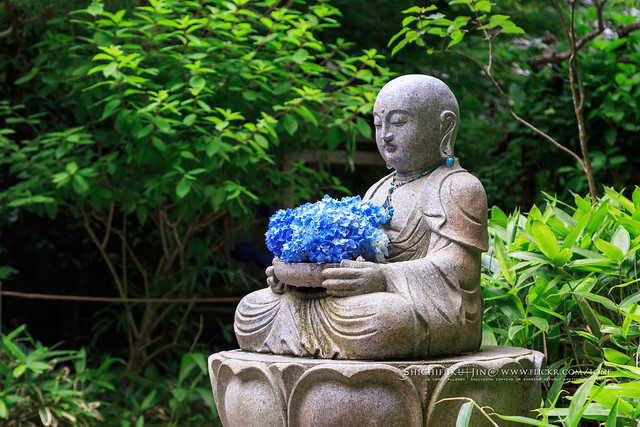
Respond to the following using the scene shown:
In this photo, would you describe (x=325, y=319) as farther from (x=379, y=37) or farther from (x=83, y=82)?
(x=379, y=37)

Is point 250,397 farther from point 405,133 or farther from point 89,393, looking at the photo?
point 89,393

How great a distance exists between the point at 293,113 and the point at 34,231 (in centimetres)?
308

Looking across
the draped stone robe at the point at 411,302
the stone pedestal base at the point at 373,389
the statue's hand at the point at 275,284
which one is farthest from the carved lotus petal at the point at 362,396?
the statue's hand at the point at 275,284

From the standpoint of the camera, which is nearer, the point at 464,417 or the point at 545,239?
the point at 464,417

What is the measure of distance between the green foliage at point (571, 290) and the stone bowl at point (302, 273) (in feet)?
3.39

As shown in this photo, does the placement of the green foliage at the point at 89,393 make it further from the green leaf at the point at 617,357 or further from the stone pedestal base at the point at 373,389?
the green leaf at the point at 617,357

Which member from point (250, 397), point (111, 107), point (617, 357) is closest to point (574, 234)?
point (617, 357)

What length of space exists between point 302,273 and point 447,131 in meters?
0.88

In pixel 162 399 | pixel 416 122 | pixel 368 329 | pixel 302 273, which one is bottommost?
pixel 162 399

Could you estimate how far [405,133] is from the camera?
3141 millimetres

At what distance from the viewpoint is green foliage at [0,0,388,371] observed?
4.59 m

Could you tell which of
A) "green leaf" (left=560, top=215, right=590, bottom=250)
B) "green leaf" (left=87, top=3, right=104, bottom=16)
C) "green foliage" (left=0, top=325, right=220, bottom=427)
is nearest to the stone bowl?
"green leaf" (left=560, top=215, right=590, bottom=250)

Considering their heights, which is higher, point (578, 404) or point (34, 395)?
point (578, 404)

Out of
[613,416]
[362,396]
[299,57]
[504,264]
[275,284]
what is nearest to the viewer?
[613,416]
